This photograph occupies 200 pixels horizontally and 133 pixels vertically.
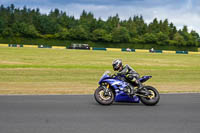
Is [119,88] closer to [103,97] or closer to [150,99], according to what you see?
[103,97]

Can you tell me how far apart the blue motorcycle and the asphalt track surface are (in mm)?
214

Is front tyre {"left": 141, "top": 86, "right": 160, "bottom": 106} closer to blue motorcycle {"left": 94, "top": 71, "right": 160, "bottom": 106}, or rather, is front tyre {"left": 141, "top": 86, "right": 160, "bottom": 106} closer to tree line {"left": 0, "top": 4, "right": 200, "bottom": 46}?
blue motorcycle {"left": 94, "top": 71, "right": 160, "bottom": 106}

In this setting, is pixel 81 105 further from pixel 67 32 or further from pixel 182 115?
pixel 67 32

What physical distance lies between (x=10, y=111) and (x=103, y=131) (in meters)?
3.08

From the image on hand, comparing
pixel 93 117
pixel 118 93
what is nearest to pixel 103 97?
pixel 118 93

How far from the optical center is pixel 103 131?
6.72m

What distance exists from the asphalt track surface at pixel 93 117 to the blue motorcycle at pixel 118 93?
0.70 feet

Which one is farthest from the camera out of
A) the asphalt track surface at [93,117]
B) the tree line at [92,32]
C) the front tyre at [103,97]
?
the tree line at [92,32]

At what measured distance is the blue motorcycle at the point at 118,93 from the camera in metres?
10.2

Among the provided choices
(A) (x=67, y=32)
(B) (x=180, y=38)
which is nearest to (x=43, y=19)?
(A) (x=67, y=32)

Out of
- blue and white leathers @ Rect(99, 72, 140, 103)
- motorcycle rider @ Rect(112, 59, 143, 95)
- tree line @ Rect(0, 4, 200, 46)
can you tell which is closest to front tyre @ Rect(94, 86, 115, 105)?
blue and white leathers @ Rect(99, 72, 140, 103)

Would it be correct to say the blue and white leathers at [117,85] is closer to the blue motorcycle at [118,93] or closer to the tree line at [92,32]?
the blue motorcycle at [118,93]

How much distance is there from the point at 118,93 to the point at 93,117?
2.23 metres

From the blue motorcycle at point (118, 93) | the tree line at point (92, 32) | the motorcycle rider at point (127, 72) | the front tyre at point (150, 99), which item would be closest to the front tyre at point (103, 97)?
the blue motorcycle at point (118, 93)
